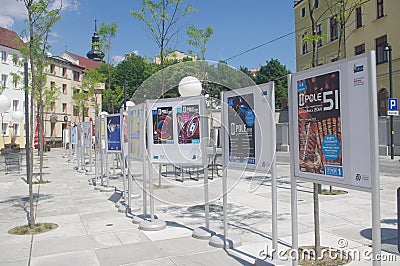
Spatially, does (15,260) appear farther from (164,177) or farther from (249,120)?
(164,177)

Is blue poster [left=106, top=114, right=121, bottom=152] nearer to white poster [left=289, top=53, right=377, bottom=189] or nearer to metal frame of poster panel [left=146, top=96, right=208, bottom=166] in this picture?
metal frame of poster panel [left=146, top=96, right=208, bottom=166]

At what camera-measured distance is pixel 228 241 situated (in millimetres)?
5523

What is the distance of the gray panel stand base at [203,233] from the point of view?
235 inches

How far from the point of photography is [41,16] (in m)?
7.64

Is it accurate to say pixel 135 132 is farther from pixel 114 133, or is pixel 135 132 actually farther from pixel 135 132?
pixel 114 133

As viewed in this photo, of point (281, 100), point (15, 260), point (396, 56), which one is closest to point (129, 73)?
point (281, 100)

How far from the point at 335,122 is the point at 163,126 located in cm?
377

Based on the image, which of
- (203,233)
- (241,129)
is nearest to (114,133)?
(203,233)

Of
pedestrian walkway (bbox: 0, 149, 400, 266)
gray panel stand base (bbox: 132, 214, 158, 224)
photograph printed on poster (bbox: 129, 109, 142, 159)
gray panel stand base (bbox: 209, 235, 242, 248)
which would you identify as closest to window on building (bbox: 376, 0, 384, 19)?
pedestrian walkway (bbox: 0, 149, 400, 266)

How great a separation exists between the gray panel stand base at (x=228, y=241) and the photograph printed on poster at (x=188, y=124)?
161 centimetres

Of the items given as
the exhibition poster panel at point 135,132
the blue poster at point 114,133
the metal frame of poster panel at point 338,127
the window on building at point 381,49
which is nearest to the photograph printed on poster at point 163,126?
the exhibition poster panel at point 135,132

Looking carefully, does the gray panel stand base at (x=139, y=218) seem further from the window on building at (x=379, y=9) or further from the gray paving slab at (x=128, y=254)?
the window on building at (x=379, y=9)

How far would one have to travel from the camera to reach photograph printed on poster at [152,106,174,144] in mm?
6664

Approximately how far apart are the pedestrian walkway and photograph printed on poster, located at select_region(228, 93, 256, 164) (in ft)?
4.38
